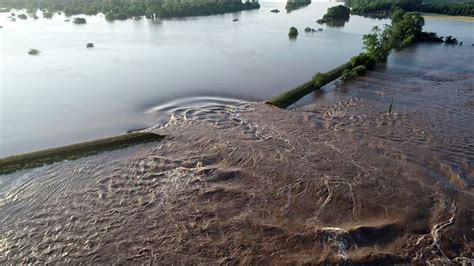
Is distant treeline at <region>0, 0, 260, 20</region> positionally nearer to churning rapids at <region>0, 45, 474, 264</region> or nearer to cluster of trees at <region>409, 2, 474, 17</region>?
cluster of trees at <region>409, 2, 474, 17</region>

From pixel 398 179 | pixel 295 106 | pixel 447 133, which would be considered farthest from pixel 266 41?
pixel 398 179

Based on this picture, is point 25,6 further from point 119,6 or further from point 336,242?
point 336,242

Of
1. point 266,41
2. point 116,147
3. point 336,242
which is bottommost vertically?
point 336,242

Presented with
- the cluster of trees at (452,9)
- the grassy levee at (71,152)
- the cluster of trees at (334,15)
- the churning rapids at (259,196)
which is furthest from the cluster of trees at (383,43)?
the cluster of trees at (452,9)

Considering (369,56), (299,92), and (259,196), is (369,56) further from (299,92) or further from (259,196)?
(259,196)

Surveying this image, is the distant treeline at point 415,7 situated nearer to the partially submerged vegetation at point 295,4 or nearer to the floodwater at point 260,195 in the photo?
the partially submerged vegetation at point 295,4
